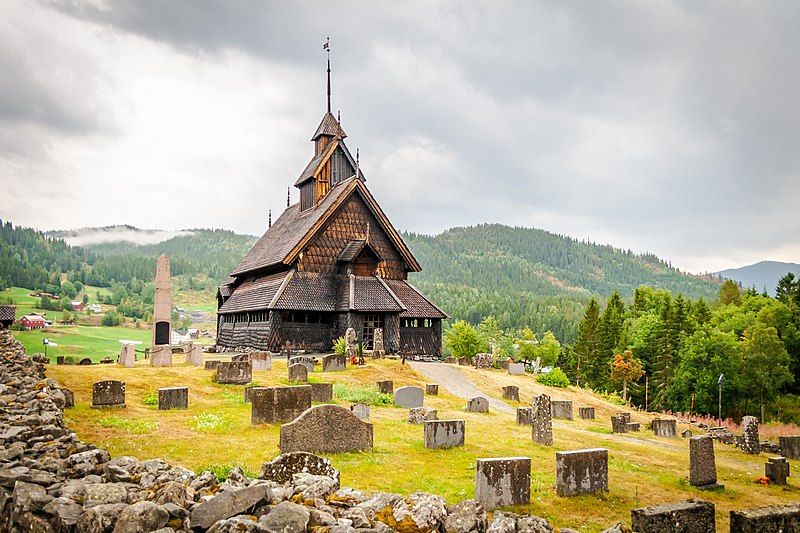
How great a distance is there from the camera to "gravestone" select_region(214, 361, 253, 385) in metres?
24.4

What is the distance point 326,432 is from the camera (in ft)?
45.3

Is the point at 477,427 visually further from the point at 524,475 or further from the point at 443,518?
the point at 443,518

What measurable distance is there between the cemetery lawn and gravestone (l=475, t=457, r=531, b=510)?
292 mm

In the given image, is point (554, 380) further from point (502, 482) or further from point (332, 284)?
point (502, 482)

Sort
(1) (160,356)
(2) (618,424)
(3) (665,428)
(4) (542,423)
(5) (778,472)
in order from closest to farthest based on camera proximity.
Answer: (5) (778,472) → (4) (542,423) → (2) (618,424) → (1) (160,356) → (3) (665,428)

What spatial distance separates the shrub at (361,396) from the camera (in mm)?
23266

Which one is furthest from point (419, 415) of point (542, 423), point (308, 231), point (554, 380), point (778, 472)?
point (554, 380)

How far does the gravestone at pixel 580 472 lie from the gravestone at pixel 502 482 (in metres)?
1.28

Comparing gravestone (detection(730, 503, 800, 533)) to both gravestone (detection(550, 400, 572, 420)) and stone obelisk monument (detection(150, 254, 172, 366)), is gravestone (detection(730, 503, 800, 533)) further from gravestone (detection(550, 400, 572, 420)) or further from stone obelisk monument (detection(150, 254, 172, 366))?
stone obelisk monument (detection(150, 254, 172, 366))

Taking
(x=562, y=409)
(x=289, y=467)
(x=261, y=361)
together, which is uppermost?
(x=289, y=467)

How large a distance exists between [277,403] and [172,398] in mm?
4518

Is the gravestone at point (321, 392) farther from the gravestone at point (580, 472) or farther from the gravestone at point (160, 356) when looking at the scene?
the gravestone at point (160, 356)

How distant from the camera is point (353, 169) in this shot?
174ft

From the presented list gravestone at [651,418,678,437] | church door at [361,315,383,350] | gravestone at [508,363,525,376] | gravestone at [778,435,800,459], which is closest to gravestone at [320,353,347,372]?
church door at [361,315,383,350]
